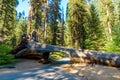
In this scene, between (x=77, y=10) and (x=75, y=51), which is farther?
(x=77, y=10)

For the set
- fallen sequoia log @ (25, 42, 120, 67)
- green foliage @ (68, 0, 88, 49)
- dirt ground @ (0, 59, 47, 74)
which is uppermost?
green foliage @ (68, 0, 88, 49)

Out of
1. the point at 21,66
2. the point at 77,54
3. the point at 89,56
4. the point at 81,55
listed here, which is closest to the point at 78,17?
the point at 77,54

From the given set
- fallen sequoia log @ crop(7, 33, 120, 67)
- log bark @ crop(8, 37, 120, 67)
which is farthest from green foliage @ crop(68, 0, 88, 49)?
log bark @ crop(8, 37, 120, 67)

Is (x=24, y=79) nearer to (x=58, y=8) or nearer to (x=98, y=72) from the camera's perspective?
(x=98, y=72)

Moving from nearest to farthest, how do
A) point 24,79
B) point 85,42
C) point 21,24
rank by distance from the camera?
point 24,79 → point 85,42 → point 21,24

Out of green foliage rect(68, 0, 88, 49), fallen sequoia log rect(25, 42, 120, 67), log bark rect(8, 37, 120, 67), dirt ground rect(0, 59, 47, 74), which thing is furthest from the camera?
green foliage rect(68, 0, 88, 49)

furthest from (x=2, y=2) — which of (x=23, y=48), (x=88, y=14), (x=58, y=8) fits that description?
(x=23, y=48)

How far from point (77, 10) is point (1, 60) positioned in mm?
27222

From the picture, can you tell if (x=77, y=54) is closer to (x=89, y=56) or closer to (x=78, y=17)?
(x=89, y=56)

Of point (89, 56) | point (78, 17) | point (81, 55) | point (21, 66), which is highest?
point (78, 17)

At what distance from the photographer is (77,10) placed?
43438 millimetres

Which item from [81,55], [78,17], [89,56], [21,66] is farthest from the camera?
[78,17]

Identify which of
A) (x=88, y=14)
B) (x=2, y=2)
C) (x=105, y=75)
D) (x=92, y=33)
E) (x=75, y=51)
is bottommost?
(x=105, y=75)

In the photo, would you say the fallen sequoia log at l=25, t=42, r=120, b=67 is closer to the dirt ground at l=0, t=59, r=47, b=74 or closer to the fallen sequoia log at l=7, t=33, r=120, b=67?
the fallen sequoia log at l=7, t=33, r=120, b=67
